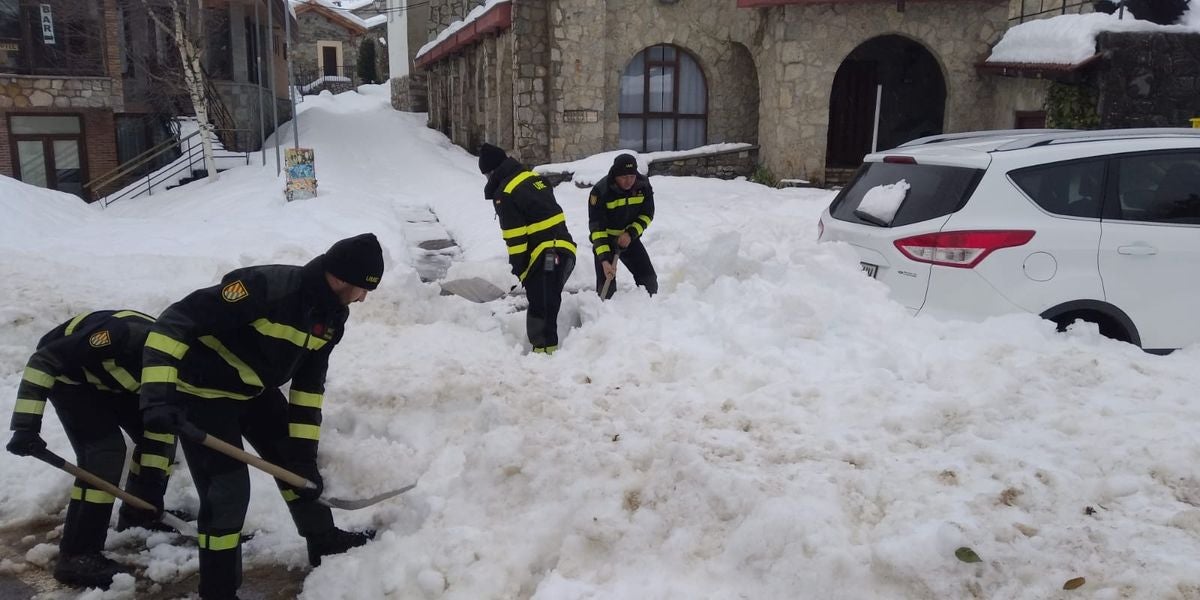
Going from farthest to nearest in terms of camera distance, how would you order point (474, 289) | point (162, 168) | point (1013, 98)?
point (162, 168) < point (1013, 98) < point (474, 289)

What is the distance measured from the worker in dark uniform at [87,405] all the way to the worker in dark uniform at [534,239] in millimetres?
2772

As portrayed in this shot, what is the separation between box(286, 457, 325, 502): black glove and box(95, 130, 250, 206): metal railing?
20.1m

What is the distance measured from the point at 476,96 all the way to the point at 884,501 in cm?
1959

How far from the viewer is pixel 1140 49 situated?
12.4 meters

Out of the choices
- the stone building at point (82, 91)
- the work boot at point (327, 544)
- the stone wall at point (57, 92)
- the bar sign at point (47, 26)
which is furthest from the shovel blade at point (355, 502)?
the bar sign at point (47, 26)

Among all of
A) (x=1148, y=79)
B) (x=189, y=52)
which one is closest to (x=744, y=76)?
(x=1148, y=79)

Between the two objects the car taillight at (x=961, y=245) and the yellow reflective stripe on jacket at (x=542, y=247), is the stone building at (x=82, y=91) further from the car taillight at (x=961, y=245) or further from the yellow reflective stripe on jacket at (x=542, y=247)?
the car taillight at (x=961, y=245)

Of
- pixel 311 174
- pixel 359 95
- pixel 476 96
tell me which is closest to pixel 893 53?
pixel 476 96

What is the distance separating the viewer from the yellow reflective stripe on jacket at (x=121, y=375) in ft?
12.7

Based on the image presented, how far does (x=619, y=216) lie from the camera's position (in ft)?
24.1

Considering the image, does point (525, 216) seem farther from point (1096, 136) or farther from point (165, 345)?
point (1096, 136)

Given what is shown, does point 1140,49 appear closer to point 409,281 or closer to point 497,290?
point 497,290

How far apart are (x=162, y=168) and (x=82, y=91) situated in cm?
265

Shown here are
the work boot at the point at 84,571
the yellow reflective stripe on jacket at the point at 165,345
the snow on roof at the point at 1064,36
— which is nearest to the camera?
the yellow reflective stripe on jacket at the point at 165,345
